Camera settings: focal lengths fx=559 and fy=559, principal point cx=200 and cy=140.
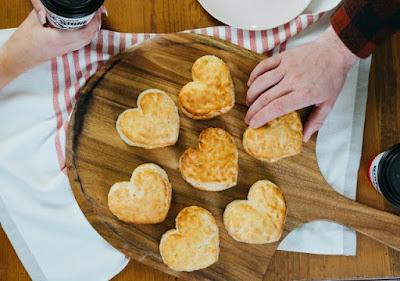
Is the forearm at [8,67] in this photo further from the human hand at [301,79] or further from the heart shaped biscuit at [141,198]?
the human hand at [301,79]

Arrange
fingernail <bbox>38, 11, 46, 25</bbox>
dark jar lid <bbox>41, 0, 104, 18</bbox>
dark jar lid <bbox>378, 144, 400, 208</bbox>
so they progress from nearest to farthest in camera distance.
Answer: dark jar lid <bbox>41, 0, 104, 18</bbox>, fingernail <bbox>38, 11, 46, 25</bbox>, dark jar lid <bbox>378, 144, 400, 208</bbox>

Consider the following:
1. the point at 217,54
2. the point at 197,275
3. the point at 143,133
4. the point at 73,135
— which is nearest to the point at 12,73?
the point at 73,135

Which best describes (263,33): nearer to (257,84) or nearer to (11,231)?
(257,84)

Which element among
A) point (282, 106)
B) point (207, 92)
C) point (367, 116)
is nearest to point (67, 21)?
point (207, 92)

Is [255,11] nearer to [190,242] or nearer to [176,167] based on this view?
[176,167]

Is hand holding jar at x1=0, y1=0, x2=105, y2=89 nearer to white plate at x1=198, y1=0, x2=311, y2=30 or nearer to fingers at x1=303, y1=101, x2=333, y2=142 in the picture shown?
white plate at x1=198, y1=0, x2=311, y2=30

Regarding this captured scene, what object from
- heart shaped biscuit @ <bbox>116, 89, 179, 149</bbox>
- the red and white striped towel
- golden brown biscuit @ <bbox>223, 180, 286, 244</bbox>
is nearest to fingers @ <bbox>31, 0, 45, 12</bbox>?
the red and white striped towel

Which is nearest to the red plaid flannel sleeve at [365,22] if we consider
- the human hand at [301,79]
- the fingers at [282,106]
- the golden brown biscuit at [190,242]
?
the human hand at [301,79]
